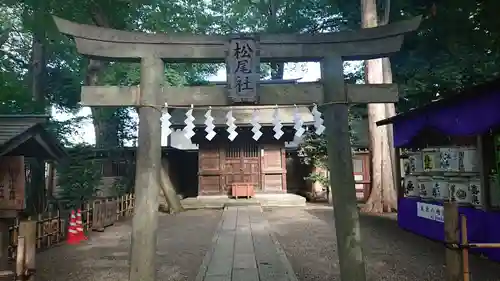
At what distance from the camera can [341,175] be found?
15.7ft

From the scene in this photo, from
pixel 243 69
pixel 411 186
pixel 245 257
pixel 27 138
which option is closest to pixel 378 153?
pixel 411 186

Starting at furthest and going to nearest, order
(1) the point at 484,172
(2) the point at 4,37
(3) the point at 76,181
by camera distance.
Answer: (2) the point at 4,37
(3) the point at 76,181
(1) the point at 484,172

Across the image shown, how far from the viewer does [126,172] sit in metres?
21.5

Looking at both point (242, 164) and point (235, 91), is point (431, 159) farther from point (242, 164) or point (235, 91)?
point (242, 164)

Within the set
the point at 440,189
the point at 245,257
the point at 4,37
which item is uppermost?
the point at 4,37

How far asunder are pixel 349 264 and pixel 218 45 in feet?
11.6

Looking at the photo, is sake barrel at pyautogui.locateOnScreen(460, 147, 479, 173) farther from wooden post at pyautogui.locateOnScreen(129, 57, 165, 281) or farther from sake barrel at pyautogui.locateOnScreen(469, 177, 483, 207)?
wooden post at pyautogui.locateOnScreen(129, 57, 165, 281)

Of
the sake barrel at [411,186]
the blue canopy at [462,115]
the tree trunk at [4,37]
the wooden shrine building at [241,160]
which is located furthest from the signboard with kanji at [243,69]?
the tree trunk at [4,37]

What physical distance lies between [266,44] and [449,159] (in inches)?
239

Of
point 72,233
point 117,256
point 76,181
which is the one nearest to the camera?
point 117,256

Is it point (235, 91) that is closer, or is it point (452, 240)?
point (452, 240)

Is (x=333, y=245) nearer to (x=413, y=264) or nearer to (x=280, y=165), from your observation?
(x=413, y=264)

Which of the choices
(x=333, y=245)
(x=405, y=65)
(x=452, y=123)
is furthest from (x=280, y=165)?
(x=452, y=123)

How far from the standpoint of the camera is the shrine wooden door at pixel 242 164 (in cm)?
1817
